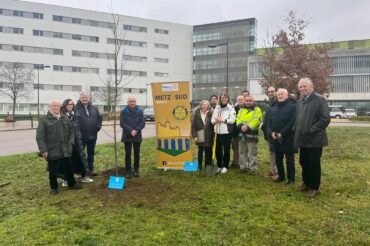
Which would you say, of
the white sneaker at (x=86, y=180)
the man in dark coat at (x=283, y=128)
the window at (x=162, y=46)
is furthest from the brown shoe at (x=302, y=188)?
the window at (x=162, y=46)

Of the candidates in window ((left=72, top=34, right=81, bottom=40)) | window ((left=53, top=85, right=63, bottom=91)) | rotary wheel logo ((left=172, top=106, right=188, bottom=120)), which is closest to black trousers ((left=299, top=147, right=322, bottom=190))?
rotary wheel logo ((left=172, top=106, right=188, bottom=120))

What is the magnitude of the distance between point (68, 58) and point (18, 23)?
35.1 feet

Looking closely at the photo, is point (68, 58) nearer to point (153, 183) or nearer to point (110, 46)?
point (110, 46)

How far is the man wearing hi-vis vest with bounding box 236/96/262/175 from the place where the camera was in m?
7.10

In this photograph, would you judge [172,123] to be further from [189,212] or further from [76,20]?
[76,20]

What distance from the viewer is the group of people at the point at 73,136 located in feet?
19.8

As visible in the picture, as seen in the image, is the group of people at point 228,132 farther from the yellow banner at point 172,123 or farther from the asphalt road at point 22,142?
the asphalt road at point 22,142

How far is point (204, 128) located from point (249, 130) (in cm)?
106

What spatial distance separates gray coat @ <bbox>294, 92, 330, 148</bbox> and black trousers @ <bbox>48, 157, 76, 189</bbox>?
4.44 meters

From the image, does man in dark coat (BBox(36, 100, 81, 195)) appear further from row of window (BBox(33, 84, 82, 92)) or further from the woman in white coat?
row of window (BBox(33, 84, 82, 92))

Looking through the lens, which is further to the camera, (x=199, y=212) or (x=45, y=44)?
(x=45, y=44)

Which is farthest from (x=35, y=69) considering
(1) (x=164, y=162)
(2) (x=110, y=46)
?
(1) (x=164, y=162)

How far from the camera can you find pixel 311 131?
5387mm

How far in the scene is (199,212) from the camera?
16.1ft
